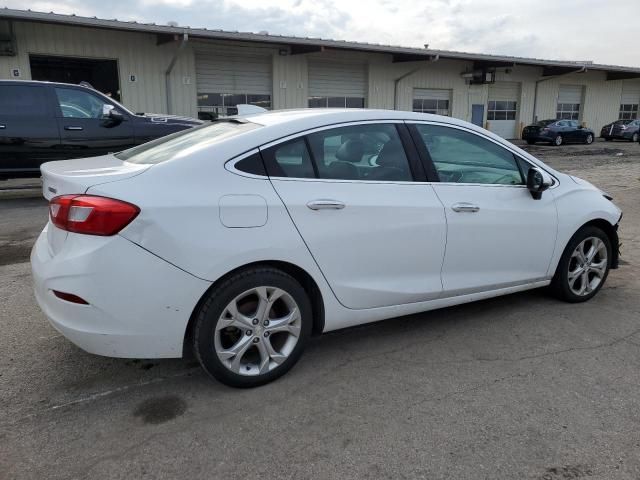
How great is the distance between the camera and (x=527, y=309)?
4.33 m

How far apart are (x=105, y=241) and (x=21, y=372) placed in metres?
1.27

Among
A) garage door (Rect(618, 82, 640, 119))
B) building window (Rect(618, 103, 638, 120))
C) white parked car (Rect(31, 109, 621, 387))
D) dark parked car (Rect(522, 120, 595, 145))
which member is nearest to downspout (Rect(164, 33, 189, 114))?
white parked car (Rect(31, 109, 621, 387))

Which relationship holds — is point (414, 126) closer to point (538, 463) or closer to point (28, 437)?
point (538, 463)

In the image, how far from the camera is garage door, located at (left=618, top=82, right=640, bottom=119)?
36094 millimetres

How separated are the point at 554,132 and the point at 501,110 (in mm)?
3777

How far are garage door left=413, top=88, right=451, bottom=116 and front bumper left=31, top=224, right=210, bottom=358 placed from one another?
80.9ft

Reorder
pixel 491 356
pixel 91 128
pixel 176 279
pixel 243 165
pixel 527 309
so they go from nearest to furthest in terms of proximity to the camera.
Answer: pixel 176 279, pixel 243 165, pixel 491 356, pixel 527 309, pixel 91 128

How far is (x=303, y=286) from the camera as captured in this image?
125 inches

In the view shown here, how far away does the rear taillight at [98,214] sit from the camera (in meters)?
2.59

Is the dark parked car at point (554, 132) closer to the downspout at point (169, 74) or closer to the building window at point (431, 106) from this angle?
the building window at point (431, 106)

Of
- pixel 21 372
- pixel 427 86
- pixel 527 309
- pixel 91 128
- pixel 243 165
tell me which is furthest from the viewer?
pixel 427 86

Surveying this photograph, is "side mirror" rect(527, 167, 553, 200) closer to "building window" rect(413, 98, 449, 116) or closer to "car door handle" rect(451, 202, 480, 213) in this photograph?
"car door handle" rect(451, 202, 480, 213)

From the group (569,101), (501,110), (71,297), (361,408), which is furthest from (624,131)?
(71,297)

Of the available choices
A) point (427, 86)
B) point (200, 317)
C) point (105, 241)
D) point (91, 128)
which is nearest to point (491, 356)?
point (200, 317)
